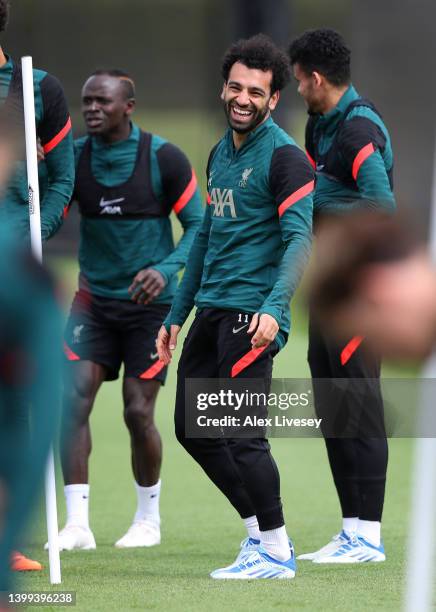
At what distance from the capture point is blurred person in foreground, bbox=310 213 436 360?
2.32 m

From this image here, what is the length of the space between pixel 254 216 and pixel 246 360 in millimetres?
621

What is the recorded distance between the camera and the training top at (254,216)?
5.59 meters

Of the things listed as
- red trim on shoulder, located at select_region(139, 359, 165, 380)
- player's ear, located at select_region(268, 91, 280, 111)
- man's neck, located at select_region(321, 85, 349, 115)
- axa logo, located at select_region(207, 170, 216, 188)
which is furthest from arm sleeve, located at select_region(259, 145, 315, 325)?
red trim on shoulder, located at select_region(139, 359, 165, 380)

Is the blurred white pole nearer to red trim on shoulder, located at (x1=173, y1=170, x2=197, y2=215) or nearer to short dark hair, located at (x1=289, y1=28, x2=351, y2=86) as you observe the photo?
short dark hair, located at (x1=289, y1=28, x2=351, y2=86)

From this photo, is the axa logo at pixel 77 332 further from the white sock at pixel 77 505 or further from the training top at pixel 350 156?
the training top at pixel 350 156

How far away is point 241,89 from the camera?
18.9ft

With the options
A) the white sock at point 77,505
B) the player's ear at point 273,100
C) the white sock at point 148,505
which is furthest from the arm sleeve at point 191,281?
the white sock at point 148,505

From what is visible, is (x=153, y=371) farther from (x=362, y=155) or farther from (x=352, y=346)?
(x=362, y=155)

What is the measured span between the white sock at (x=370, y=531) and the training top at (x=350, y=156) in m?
1.50

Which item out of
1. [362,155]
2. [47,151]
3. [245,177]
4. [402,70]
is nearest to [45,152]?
[47,151]

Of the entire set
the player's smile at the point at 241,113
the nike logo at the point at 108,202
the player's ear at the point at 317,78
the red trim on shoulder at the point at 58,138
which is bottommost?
the nike logo at the point at 108,202

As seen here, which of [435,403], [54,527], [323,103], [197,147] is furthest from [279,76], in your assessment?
[197,147]

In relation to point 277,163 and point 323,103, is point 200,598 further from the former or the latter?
point 323,103

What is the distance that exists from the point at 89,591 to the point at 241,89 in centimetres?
221
